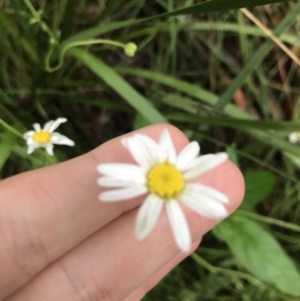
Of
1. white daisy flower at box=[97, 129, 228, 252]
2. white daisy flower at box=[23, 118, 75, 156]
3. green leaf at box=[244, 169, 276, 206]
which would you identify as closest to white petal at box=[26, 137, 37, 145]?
white daisy flower at box=[23, 118, 75, 156]

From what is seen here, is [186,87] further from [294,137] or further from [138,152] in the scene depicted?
[138,152]

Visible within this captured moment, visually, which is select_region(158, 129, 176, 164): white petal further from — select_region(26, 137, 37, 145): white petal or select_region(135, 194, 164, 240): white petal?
select_region(26, 137, 37, 145): white petal

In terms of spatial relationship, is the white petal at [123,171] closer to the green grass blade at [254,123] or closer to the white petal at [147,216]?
the white petal at [147,216]

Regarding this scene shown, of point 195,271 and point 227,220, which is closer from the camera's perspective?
point 227,220

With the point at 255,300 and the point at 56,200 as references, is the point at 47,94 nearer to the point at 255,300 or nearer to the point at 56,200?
the point at 56,200

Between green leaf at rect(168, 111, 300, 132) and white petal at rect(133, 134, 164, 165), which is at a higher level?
green leaf at rect(168, 111, 300, 132)

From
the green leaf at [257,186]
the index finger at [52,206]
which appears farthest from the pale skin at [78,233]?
the green leaf at [257,186]

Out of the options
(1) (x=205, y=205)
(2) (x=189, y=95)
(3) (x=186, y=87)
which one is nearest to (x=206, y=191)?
(1) (x=205, y=205)

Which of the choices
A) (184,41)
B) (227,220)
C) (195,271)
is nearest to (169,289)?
(195,271)
